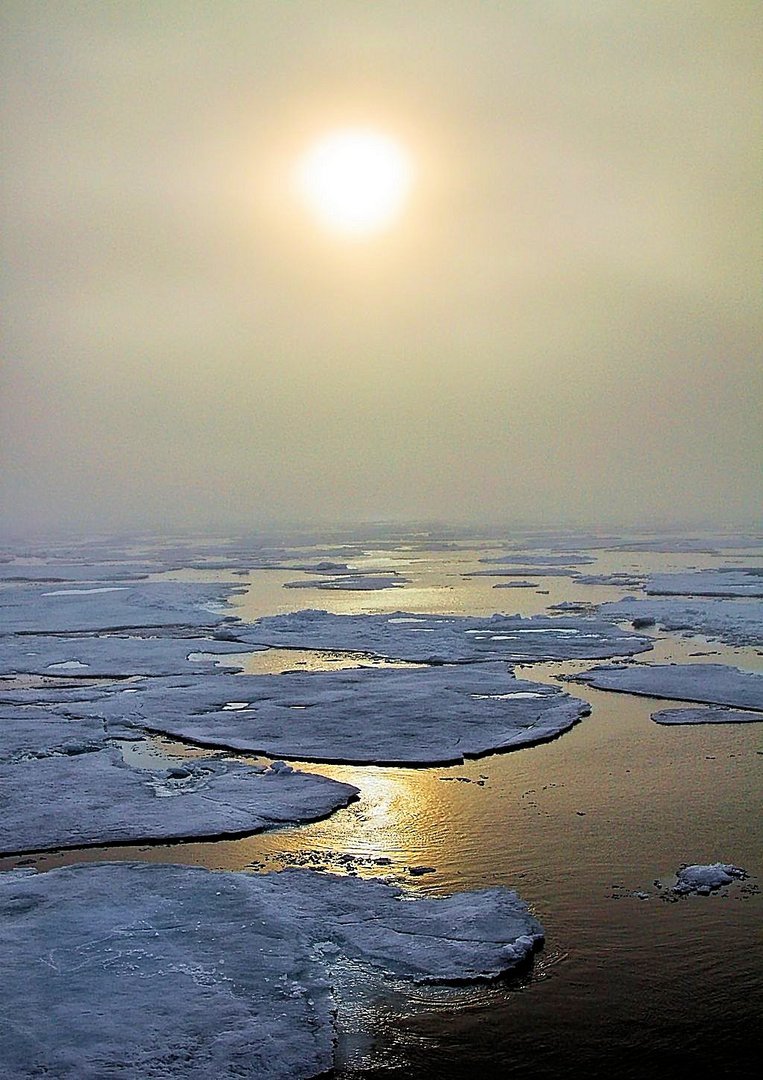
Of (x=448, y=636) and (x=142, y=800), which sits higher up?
(x=448, y=636)

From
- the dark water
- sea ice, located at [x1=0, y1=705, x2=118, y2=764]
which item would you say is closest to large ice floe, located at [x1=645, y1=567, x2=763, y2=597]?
the dark water

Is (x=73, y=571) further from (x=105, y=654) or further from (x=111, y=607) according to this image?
(x=105, y=654)

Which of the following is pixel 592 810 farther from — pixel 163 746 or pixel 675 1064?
pixel 163 746

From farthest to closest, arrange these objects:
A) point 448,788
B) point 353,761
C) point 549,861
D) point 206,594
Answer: point 206,594
point 353,761
point 448,788
point 549,861

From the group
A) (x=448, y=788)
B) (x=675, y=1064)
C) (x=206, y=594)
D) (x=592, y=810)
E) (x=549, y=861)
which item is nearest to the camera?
(x=675, y=1064)

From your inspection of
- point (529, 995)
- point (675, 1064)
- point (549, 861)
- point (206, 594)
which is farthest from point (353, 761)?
point (206, 594)

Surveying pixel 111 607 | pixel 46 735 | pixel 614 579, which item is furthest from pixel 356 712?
pixel 614 579

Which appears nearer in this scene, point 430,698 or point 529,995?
point 529,995

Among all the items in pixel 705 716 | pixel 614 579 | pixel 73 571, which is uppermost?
pixel 614 579
